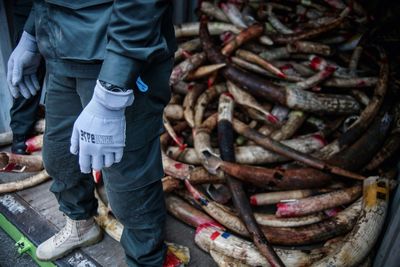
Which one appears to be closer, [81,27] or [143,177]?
[81,27]

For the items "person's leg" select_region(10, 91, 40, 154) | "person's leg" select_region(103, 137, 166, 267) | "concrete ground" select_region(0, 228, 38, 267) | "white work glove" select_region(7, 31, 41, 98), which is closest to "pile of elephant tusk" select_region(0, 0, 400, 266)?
"person's leg" select_region(10, 91, 40, 154)

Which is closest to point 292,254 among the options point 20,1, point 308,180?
point 308,180

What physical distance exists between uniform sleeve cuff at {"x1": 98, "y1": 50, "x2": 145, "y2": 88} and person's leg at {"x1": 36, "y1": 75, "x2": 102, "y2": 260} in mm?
381

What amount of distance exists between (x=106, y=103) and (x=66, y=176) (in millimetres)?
797

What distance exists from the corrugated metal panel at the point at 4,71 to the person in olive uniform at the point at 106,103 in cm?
100

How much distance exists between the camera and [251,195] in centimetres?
267

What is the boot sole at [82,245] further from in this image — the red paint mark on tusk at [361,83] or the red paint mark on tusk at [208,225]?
the red paint mark on tusk at [361,83]

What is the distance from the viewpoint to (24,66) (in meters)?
2.14

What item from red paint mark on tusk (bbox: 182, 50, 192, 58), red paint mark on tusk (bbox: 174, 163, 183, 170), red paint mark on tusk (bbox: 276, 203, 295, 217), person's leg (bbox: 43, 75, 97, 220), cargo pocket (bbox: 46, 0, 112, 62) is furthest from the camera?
red paint mark on tusk (bbox: 182, 50, 192, 58)

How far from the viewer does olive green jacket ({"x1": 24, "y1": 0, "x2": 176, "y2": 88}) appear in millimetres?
1386

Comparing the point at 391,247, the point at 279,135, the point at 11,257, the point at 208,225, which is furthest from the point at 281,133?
the point at 11,257

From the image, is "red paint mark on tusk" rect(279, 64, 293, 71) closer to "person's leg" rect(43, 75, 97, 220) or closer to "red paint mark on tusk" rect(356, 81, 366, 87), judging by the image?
"red paint mark on tusk" rect(356, 81, 366, 87)

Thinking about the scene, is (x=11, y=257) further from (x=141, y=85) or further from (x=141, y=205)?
(x=141, y=85)

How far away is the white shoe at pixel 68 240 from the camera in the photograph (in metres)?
2.18
